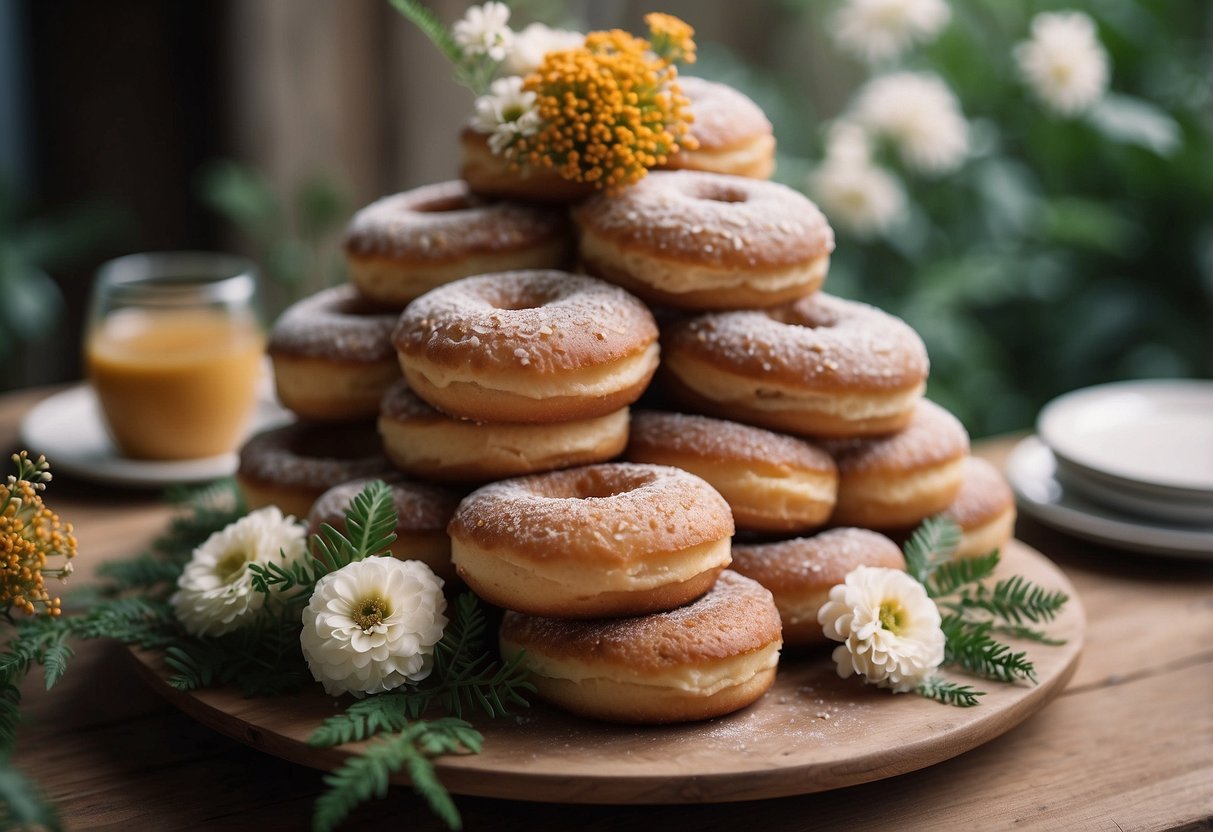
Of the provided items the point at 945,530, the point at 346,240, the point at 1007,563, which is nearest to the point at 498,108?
the point at 346,240

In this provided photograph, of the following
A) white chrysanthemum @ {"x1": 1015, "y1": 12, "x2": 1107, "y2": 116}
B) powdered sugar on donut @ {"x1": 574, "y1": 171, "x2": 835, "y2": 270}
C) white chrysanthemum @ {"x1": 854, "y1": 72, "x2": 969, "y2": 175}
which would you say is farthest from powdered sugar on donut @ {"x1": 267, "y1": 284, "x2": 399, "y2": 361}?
white chrysanthemum @ {"x1": 1015, "y1": 12, "x2": 1107, "y2": 116}

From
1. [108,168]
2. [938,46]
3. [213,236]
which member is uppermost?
[938,46]

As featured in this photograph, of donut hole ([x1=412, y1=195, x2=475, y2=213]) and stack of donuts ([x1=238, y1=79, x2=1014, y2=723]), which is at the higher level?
donut hole ([x1=412, y1=195, x2=475, y2=213])

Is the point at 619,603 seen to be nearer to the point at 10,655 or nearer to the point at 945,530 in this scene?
the point at 945,530

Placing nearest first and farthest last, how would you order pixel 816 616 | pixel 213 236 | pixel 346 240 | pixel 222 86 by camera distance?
pixel 816 616, pixel 346 240, pixel 222 86, pixel 213 236

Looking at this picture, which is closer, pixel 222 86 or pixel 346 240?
pixel 346 240

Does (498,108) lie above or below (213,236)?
above

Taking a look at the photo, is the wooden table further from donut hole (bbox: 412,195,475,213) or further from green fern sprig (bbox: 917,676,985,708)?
donut hole (bbox: 412,195,475,213)
